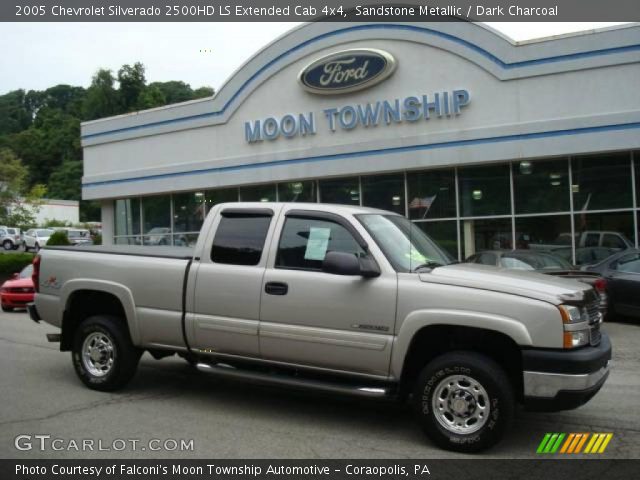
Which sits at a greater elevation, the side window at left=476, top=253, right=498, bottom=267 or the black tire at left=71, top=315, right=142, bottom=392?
the side window at left=476, top=253, right=498, bottom=267

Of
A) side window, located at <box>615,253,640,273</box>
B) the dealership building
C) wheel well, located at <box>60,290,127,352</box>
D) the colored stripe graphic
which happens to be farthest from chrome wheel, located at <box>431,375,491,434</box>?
the dealership building

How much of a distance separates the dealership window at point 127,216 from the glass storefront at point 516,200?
22.3 ft

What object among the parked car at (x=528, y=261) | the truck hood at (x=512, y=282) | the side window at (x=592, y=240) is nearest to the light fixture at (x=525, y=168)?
the side window at (x=592, y=240)

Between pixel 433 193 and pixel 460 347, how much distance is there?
12.7 meters

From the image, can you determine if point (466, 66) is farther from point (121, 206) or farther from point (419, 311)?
point (121, 206)

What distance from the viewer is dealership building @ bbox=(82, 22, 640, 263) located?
1505 centimetres

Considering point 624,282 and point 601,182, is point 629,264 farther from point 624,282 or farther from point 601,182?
point 601,182

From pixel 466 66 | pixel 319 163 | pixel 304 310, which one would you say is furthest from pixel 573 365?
pixel 319 163

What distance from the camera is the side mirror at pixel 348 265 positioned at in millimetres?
5195

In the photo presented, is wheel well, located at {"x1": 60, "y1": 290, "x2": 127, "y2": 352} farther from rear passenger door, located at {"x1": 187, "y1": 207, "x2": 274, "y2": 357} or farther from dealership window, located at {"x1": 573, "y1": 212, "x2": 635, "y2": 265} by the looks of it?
dealership window, located at {"x1": 573, "y1": 212, "x2": 635, "y2": 265}

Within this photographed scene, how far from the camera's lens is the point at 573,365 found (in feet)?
15.3

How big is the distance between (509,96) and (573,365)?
12.5 m

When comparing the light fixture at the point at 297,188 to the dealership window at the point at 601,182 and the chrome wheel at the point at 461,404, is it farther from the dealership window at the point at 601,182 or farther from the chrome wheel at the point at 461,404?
the chrome wheel at the point at 461,404

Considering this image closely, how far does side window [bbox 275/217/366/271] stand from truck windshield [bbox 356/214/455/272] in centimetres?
23
